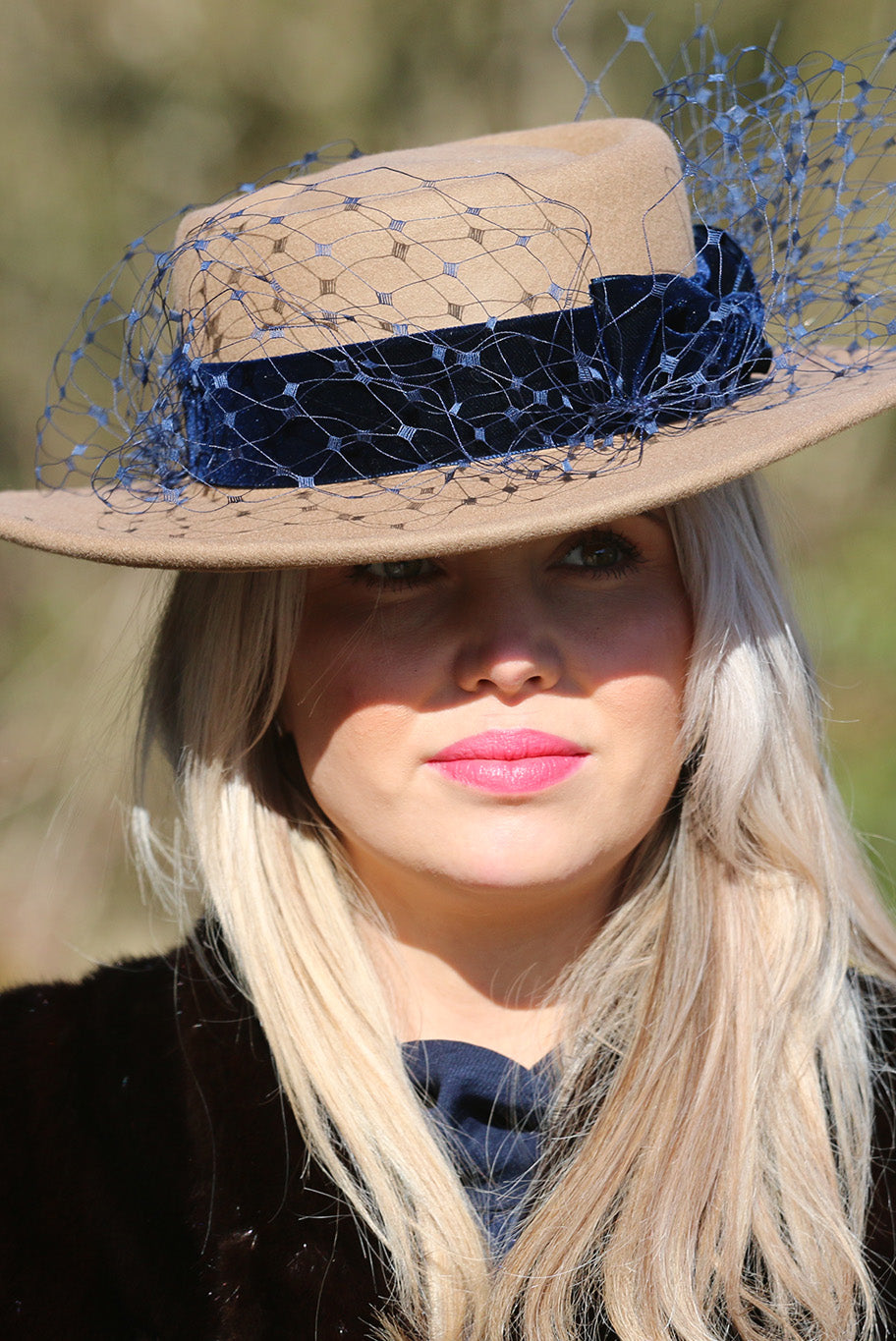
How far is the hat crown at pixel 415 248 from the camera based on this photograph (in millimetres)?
1460

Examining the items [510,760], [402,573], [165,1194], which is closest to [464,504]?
[402,573]

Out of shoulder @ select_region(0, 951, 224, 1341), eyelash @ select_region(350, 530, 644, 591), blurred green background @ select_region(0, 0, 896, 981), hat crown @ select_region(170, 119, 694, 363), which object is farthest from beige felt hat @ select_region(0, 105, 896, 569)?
blurred green background @ select_region(0, 0, 896, 981)

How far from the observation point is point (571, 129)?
1836 millimetres

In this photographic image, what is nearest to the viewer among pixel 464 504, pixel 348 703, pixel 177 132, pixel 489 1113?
pixel 464 504

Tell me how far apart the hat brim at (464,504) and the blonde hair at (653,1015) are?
20 cm

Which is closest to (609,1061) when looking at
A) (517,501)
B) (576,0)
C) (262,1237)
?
(262,1237)

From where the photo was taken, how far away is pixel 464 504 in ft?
4.67

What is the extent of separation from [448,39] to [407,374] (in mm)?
4216

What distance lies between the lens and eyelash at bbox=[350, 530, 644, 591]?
1.64 m

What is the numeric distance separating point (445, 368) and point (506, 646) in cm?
36

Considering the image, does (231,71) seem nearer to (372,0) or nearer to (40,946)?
(372,0)

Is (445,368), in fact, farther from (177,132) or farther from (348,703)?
(177,132)

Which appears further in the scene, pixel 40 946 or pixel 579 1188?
pixel 40 946

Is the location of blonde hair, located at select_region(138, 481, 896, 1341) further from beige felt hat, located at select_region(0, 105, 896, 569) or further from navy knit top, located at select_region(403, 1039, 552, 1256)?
beige felt hat, located at select_region(0, 105, 896, 569)
